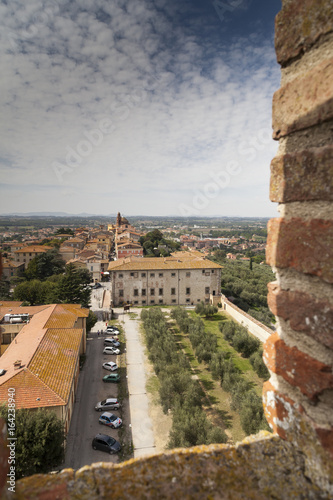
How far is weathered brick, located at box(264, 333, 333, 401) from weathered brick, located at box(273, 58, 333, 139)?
1432 mm

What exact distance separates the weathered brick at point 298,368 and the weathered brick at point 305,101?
1.43 meters

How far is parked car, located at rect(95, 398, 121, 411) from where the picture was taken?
1423cm

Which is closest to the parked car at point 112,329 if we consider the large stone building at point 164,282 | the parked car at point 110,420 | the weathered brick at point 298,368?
the large stone building at point 164,282

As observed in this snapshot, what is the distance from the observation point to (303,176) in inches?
70.4

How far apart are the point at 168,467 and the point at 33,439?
31.9ft

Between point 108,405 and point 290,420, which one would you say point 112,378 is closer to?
point 108,405

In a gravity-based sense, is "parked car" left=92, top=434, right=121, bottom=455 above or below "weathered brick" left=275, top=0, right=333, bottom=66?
below

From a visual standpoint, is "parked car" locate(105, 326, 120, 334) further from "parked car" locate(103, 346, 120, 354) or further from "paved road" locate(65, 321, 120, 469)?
"paved road" locate(65, 321, 120, 469)

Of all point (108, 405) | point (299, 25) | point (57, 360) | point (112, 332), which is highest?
point (299, 25)

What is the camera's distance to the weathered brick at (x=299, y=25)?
169 cm

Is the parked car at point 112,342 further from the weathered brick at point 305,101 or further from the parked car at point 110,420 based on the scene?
the weathered brick at point 305,101

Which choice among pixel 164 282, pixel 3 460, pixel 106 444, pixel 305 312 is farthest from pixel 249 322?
pixel 3 460

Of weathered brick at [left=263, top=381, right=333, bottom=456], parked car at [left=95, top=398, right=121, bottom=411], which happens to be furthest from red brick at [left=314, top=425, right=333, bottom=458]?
parked car at [left=95, top=398, right=121, bottom=411]

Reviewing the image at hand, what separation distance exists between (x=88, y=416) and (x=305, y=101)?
1576cm
